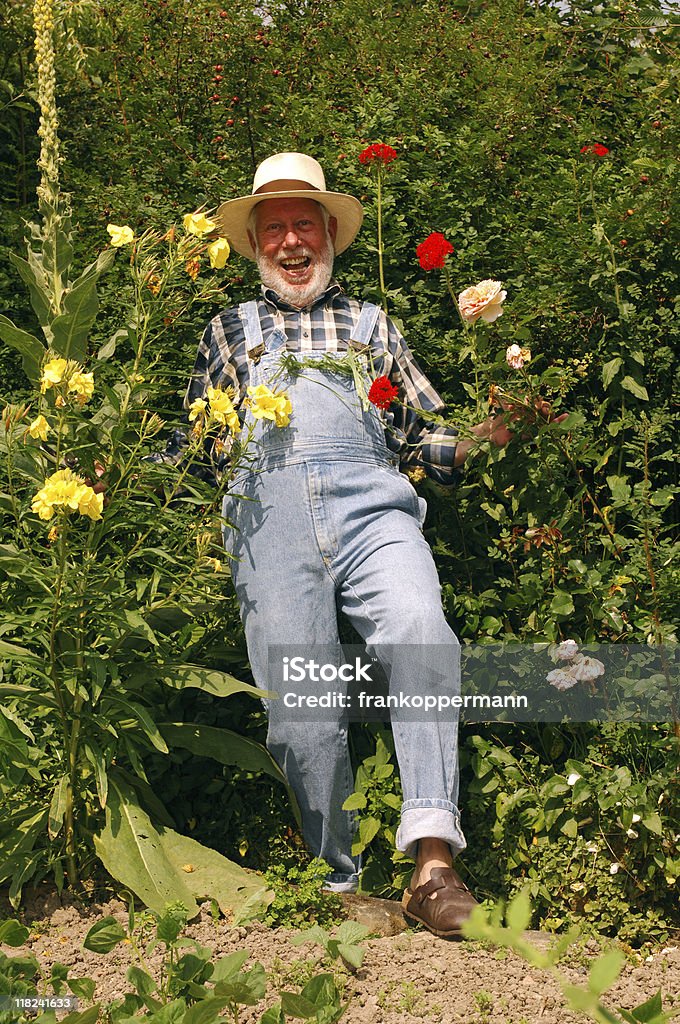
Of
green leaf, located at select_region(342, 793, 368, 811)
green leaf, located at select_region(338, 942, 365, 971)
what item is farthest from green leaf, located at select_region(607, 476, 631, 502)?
green leaf, located at select_region(338, 942, 365, 971)

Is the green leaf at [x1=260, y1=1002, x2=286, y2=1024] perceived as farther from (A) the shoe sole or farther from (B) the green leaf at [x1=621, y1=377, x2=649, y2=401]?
(B) the green leaf at [x1=621, y1=377, x2=649, y2=401]

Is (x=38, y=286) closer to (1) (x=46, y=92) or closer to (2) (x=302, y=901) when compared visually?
(1) (x=46, y=92)

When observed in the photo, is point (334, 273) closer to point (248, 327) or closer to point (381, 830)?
point (248, 327)

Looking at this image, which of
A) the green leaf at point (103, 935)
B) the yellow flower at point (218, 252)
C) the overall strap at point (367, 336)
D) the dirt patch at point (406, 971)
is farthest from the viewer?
the overall strap at point (367, 336)

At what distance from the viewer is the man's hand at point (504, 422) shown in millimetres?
3334

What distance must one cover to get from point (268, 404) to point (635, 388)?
1224mm

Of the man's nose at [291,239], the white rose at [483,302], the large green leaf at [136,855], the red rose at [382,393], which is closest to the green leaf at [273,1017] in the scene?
the large green leaf at [136,855]

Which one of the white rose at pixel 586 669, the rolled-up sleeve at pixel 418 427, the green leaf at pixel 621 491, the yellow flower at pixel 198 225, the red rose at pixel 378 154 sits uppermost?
the red rose at pixel 378 154

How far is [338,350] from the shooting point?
11.4ft

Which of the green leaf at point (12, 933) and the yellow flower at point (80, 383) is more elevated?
the yellow flower at point (80, 383)

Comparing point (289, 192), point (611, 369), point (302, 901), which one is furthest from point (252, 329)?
point (302, 901)

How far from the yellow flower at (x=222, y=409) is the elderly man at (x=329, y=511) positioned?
20 cm

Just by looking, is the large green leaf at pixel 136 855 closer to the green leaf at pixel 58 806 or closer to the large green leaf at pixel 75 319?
the green leaf at pixel 58 806

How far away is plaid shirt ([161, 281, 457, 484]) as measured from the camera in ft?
11.4
